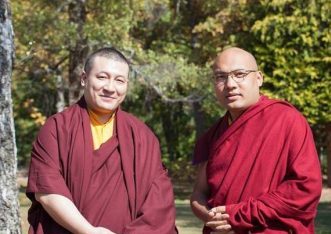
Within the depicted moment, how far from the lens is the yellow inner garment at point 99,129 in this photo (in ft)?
13.8

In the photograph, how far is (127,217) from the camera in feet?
13.6

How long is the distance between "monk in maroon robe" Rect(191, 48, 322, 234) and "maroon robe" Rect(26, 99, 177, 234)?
0.33m

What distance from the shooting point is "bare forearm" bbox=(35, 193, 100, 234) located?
399cm

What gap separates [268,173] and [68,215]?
1.06 meters

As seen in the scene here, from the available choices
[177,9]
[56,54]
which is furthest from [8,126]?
[177,9]

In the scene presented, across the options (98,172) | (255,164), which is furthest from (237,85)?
(98,172)

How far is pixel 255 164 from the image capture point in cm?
420

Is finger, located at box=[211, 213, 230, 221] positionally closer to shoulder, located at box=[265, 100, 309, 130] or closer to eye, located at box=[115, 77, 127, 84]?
shoulder, located at box=[265, 100, 309, 130]

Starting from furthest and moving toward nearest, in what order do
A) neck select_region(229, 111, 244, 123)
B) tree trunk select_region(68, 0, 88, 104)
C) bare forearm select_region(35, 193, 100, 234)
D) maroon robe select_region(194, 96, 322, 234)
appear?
1. tree trunk select_region(68, 0, 88, 104)
2. neck select_region(229, 111, 244, 123)
3. maroon robe select_region(194, 96, 322, 234)
4. bare forearm select_region(35, 193, 100, 234)

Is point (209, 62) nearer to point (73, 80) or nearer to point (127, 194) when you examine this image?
point (73, 80)

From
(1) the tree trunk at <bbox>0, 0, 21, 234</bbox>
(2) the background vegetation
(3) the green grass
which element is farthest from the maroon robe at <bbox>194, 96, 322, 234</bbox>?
(2) the background vegetation

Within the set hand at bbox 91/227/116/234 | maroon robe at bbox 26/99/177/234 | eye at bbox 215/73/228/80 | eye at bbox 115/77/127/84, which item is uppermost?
eye at bbox 215/73/228/80

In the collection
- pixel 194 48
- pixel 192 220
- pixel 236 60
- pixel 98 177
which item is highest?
pixel 236 60

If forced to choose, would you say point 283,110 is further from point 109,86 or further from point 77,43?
point 77,43
